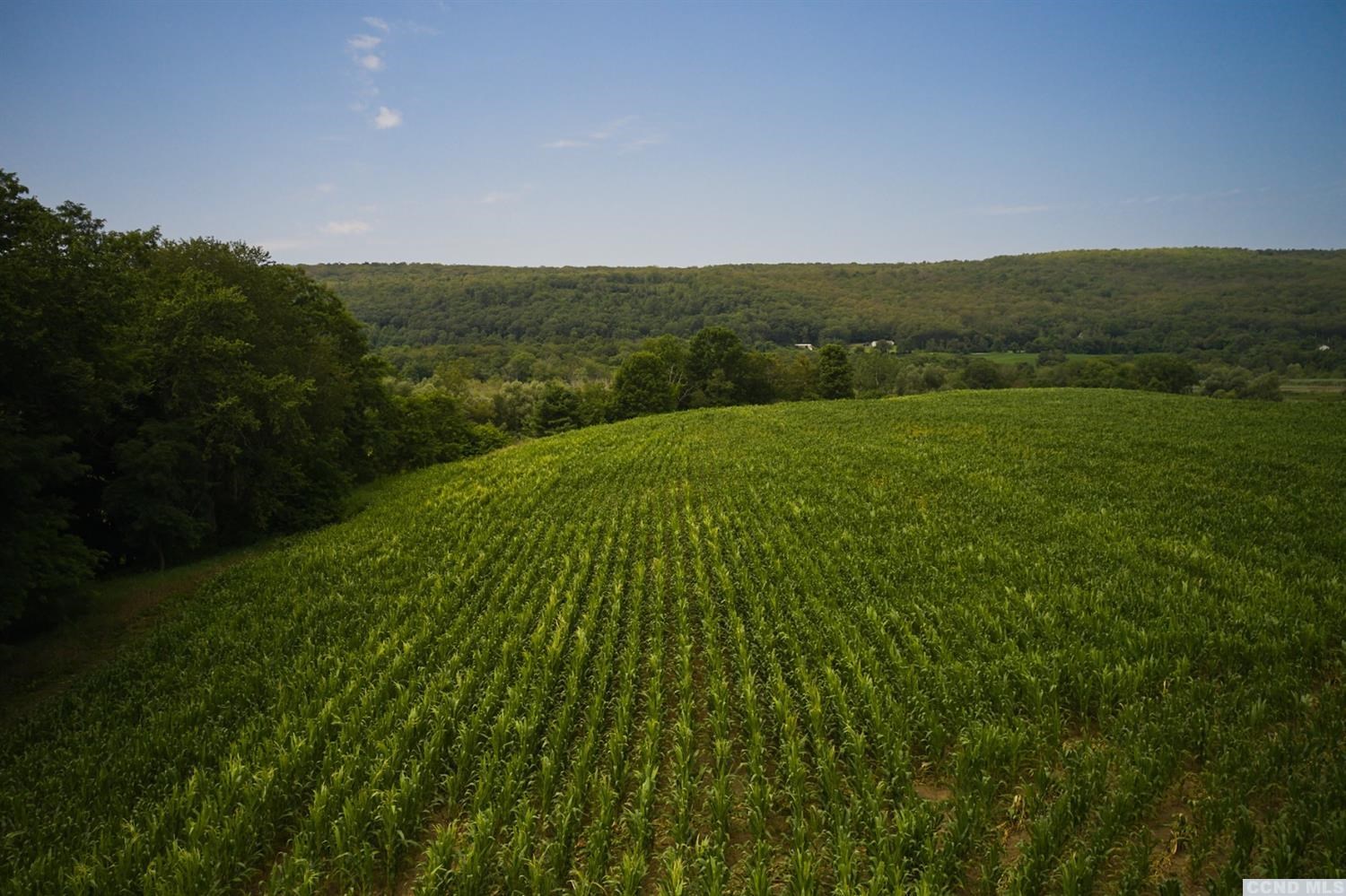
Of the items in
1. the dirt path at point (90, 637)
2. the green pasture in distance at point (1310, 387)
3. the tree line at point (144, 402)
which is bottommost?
the green pasture in distance at point (1310, 387)

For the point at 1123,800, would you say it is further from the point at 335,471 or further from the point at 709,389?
the point at 709,389

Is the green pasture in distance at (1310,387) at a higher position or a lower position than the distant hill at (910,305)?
lower

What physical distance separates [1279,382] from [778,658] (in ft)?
319

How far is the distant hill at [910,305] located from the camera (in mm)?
133000

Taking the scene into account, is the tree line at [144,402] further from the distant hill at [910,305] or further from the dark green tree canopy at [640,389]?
the distant hill at [910,305]

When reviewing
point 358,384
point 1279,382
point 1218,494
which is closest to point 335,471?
point 358,384

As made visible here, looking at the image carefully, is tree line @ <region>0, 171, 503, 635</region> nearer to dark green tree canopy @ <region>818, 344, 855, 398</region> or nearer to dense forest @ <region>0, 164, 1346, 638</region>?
dense forest @ <region>0, 164, 1346, 638</region>

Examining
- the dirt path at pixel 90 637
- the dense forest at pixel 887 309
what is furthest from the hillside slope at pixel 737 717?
the dense forest at pixel 887 309

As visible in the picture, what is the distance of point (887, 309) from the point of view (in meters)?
171

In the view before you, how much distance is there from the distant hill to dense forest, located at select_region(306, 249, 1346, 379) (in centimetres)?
52

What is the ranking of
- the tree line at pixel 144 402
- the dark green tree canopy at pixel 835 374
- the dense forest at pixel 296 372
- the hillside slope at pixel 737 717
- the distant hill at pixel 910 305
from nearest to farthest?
the hillside slope at pixel 737 717, the tree line at pixel 144 402, the dense forest at pixel 296 372, the dark green tree canopy at pixel 835 374, the distant hill at pixel 910 305

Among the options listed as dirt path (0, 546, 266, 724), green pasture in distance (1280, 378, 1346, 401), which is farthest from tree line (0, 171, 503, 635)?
green pasture in distance (1280, 378, 1346, 401)

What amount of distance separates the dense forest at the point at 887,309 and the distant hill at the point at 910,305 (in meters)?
0.52

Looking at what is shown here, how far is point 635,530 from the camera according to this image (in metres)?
19.2
